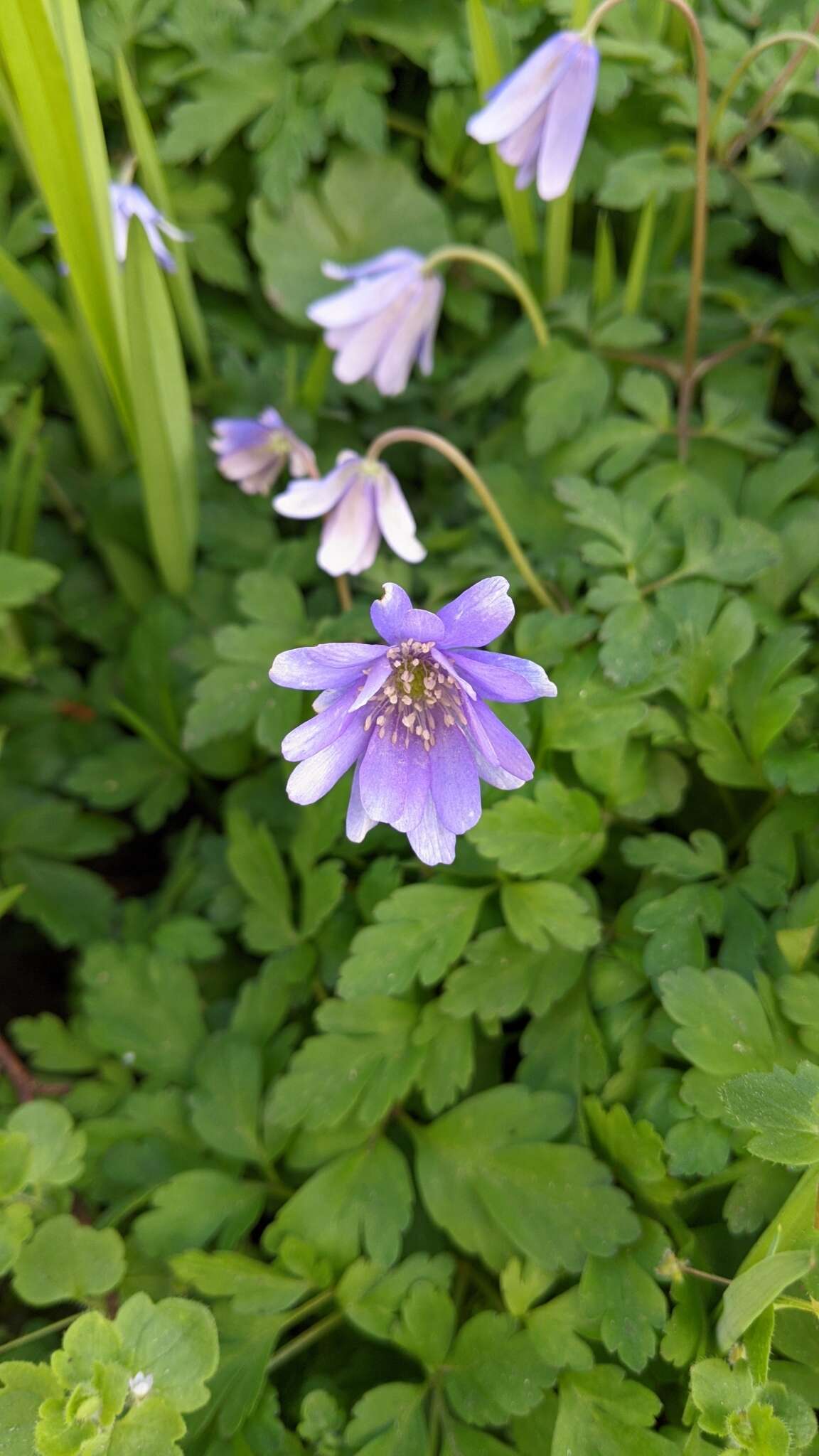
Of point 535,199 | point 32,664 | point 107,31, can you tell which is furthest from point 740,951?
point 107,31

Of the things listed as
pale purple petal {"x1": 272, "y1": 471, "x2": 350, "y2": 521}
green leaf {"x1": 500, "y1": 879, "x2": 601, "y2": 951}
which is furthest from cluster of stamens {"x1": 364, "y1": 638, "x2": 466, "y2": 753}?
pale purple petal {"x1": 272, "y1": 471, "x2": 350, "y2": 521}

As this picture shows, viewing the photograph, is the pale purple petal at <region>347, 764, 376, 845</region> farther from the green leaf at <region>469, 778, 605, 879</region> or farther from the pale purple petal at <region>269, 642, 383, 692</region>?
the green leaf at <region>469, 778, 605, 879</region>

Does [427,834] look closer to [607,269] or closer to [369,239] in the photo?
[607,269]

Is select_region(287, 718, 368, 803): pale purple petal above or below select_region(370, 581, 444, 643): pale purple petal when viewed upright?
below

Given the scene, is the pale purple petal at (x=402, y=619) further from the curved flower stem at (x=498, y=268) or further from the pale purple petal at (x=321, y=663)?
the curved flower stem at (x=498, y=268)

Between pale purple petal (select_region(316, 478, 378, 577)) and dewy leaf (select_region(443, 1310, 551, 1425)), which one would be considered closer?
dewy leaf (select_region(443, 1310, 551, 1425))

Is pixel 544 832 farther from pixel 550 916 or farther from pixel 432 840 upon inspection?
pixel 432 840

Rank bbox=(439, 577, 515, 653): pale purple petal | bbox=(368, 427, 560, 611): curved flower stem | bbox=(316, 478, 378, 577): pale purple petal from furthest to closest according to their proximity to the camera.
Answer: bbox=(316, 478, 378, 577): pale purple petal, bbox=(368, 427, 560, 611): curved flower stem, bbox=(439, 577, 515, 653): pale purple petal

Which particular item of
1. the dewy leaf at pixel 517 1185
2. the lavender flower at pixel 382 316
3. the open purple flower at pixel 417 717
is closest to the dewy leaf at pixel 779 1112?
the dewy leaf at pixel 517 1185

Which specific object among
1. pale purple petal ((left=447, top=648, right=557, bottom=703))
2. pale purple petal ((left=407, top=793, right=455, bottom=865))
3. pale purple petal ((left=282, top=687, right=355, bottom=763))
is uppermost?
pale purple petal ((left=447, top=648, right=557, bottom=703))
